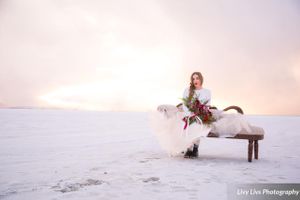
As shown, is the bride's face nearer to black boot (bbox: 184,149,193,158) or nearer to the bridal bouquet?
the bridal bouquet

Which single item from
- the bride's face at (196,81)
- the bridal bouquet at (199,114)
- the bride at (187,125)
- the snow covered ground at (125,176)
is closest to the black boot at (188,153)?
the bride at (187,125)

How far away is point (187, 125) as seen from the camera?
5328mm

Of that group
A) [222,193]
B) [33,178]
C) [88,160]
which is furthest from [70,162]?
[222,193]

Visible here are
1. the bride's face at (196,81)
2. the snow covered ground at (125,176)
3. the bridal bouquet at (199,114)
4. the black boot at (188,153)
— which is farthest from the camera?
the bride's face at (196,81)

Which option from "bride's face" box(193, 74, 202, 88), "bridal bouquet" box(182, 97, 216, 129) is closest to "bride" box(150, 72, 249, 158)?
"bridal bouquet" box(182, 97, 216, 129)

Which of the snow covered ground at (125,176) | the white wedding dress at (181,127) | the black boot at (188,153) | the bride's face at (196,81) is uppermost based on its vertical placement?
the bride's face at (196,81)

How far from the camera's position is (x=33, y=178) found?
398 centimetres

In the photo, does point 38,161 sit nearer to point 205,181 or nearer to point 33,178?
point 33,178

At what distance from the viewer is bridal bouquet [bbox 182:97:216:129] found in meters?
5.39

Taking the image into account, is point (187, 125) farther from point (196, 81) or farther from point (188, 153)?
point (196, 81)

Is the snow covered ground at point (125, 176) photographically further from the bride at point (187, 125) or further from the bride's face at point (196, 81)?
the bride's face at point (196, 81)

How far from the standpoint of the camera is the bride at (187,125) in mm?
5277

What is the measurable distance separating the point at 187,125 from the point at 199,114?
347 mm

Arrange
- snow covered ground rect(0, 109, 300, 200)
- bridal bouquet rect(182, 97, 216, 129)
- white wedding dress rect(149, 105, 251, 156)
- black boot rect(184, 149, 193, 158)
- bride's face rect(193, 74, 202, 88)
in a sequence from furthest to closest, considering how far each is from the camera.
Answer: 1. bride's face rect(193, 74, 202, 88)
2. black boot rect(184, 149, 193, 158)
3. bridal bouquet rect(182, 97, 216, 129)
4. white wedding dress rect(149, 105, 251, 156)
5. snow covered ground rect(0, 109, 300, 200)
